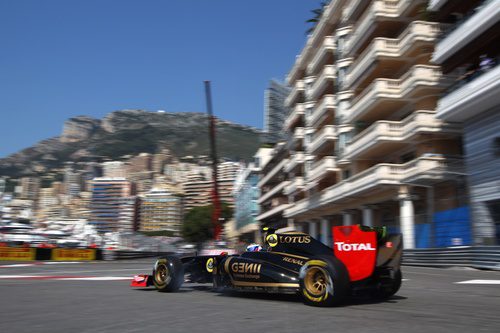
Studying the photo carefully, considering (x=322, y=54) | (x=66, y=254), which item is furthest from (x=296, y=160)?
(x=66, y=254)

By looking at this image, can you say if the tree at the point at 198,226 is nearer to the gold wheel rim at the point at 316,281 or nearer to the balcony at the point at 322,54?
the balcony at the point at 322,54

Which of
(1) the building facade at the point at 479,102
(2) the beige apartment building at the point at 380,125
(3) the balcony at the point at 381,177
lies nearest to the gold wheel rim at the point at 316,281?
(1) the building facade at the point at 479,102

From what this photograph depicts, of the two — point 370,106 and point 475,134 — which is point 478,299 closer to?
point 475,134

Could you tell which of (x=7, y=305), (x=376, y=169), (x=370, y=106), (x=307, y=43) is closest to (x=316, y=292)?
(x=7, y=305)

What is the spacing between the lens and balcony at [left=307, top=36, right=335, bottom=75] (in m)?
39.1

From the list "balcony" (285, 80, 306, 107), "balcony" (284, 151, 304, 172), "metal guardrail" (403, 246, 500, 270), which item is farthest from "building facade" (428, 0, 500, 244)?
"balcony" (285, 80, 306, 107)

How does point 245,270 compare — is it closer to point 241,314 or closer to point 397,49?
point 241,314

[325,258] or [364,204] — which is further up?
[364,204]

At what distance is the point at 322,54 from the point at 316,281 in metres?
36.1

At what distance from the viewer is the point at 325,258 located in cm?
597

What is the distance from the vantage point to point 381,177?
25.9 meters

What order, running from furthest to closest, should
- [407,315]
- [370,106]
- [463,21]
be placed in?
[370,106]
[463,21]
[407,315]

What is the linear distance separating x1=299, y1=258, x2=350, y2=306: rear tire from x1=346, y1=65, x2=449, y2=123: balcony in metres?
20.4

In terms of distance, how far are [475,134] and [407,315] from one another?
1616 cm
